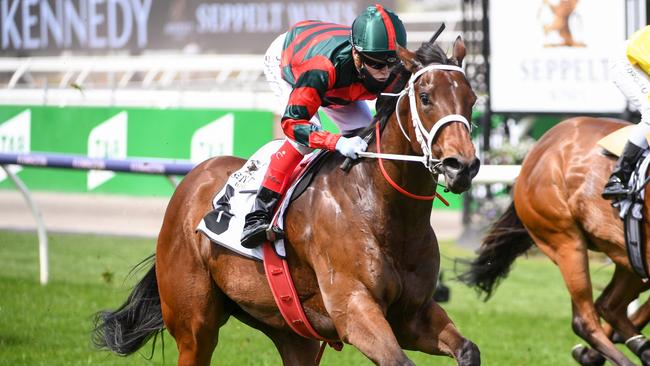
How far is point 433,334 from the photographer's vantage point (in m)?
4.09

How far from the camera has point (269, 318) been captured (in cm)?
457

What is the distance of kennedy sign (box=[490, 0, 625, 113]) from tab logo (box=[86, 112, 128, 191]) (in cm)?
459

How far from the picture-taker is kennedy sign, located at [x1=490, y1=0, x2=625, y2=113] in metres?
10.8

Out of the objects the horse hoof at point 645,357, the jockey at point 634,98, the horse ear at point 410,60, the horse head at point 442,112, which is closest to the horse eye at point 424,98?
the horse head at point 442,112

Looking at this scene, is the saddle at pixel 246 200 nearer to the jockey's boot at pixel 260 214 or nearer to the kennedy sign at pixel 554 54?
the jockey's boot at pixel 260 214

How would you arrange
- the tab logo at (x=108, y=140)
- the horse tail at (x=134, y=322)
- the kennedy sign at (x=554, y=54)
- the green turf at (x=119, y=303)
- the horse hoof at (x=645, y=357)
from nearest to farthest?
the horse tail at (x=134, y=322)
the horse hoof at (x=645, y=357)
the green turf at (x=119, y=303)
the kennedy sign at (x=554, y=54)
the tab logo at (x=108, y=140)

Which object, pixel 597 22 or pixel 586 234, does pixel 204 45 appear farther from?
pixel 586 234

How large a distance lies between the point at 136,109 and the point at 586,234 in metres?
7.86

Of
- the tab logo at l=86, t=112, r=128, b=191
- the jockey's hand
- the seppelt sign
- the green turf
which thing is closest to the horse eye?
the jockey's hand

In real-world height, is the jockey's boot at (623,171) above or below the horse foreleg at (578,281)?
above

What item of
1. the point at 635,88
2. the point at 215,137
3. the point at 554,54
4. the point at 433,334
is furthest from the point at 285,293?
the point at 215,137

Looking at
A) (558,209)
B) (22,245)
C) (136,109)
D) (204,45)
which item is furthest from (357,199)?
(204,45)

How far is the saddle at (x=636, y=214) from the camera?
18.8ft

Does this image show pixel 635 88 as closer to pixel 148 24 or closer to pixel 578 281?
pixel 578 281
